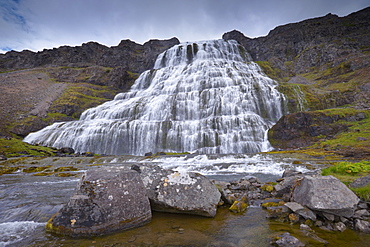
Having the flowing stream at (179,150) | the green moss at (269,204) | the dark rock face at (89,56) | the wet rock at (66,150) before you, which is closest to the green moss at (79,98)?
the flowing stream at (179,150)

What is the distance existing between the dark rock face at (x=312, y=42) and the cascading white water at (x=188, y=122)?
48.5 m

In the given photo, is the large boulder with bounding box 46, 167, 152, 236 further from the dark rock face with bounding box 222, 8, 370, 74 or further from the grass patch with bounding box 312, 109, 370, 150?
the dark rock face with bounding box 222, 8, 370, 74

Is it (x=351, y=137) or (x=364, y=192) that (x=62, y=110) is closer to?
(x=364, y=192)

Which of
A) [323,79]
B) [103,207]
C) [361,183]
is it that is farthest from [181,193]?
[323,79]

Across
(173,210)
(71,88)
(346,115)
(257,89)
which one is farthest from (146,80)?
(173,210)

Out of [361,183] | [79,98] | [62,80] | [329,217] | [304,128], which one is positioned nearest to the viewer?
[329,217]

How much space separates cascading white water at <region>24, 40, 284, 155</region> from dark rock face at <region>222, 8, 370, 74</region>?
48.5m

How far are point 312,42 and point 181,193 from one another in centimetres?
12396

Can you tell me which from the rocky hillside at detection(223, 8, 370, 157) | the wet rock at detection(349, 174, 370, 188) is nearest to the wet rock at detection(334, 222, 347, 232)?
the wet rock at detection(349, 174, 370, 188)

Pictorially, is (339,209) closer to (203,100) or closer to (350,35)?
(203,100)

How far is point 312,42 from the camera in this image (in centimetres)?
10188

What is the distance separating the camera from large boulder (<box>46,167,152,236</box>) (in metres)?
5.35

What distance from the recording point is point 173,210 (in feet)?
22.5

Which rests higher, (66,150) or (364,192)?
(66,150)
